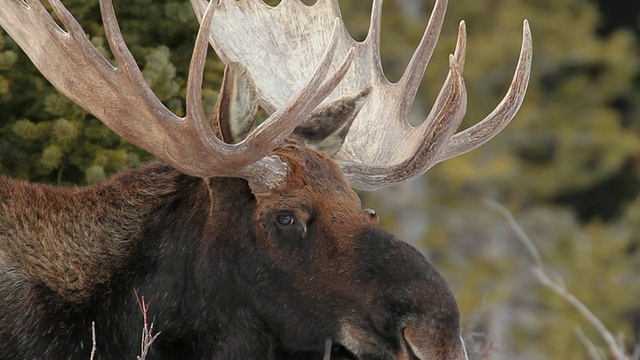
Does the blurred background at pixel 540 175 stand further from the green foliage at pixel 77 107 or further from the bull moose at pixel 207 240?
the bull moose at pixel 207 240

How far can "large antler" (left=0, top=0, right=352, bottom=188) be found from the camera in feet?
18.9

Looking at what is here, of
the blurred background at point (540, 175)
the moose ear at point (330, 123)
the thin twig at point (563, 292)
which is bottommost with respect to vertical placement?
the blurred background at point (540, 175)

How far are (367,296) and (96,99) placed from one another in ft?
4.26

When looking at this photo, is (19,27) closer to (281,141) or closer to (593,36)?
(281,141)

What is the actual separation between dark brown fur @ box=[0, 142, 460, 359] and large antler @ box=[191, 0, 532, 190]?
0.59 metres

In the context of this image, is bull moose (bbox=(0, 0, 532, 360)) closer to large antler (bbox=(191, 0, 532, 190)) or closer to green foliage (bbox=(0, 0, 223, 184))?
large antler (bbox=(191, 0, 532, 190))

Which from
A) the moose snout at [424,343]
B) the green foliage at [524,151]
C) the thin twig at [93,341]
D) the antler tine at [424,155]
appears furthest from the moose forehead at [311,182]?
the green foliage at [524,151]

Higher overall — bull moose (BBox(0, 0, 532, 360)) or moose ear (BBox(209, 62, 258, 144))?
moose ear (BBox(209, 62, 258, 144))

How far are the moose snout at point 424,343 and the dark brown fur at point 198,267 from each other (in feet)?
0.65

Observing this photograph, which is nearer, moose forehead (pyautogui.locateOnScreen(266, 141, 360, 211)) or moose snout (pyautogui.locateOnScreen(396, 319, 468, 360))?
moose snout (pyautogui.locateOnScreen(396, 319, 468, 360))

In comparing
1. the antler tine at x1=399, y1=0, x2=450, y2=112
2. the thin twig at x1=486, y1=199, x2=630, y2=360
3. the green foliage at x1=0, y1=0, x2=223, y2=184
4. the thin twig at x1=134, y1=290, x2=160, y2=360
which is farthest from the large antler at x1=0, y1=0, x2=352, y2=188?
the thin twig at x1=486, y1=199, x2=630, y2=360

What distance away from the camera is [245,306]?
19.8ft

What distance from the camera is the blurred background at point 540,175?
17.6 meters

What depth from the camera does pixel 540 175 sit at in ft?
71.6
